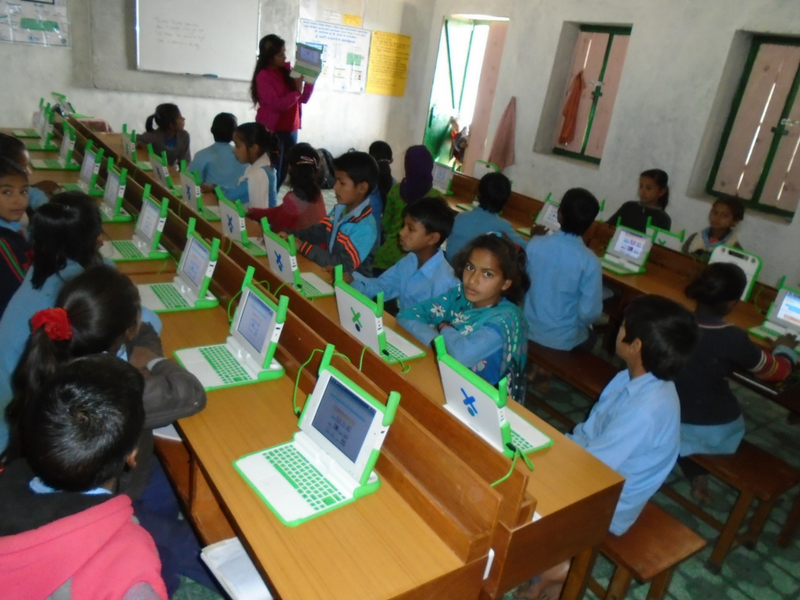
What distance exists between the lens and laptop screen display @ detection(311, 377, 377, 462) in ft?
4.83

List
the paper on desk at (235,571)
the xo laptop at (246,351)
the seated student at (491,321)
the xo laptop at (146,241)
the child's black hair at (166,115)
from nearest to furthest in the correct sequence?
the paper on desk at (235,571)
the xo laptop at (246,351)
the seated student at (491,321)
the xo laptop at (146,241)
the child's black hair at (166,115)

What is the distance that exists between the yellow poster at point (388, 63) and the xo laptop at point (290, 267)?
17.8 feet

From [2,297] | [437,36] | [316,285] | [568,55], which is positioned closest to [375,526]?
[316,285]

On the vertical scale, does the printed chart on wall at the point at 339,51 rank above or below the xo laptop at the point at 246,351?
above

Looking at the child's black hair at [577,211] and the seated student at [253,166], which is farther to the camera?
the seated student at [253,166]

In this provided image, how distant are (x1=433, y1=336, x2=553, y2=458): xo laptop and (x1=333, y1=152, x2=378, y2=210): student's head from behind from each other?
1586 mm

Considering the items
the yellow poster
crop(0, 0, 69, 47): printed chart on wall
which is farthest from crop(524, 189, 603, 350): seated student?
the yellow poster

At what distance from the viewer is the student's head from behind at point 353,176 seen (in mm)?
3068

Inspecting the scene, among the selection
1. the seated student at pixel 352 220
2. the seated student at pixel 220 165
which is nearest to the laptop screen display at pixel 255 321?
the seated student at pixel 352 220

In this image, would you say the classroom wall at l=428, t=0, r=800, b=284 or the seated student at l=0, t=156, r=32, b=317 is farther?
the classroom wall at l=428, t=0, r=800, b=284

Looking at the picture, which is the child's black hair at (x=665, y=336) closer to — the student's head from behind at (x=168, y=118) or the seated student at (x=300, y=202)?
the seated student at (x=300, y=202)

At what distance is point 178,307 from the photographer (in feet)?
7.98

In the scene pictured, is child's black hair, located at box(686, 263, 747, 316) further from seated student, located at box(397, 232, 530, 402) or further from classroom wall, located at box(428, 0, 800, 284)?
classroom wall, located at box(428, 0, 800, 284)

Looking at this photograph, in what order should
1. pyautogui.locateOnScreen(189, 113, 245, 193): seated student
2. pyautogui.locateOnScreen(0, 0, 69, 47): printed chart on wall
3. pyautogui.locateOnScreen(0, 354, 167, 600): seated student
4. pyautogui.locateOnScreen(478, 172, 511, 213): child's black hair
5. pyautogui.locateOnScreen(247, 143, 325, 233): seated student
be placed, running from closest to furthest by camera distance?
pyautogui.locateOnScreen(0, 354, 167, 600): seated student
pyautogui.locateOnScreen(247, 143, 325, 233): seated student
pyautogui.locateOnScreen(478, 172, 511, 213): child's black hair
pyautogui.locateOnScreen(189, 113, 245, 193): seated student
pyautogui.locateOnScreen(0, 0, 69, 47): printed chart on wall
